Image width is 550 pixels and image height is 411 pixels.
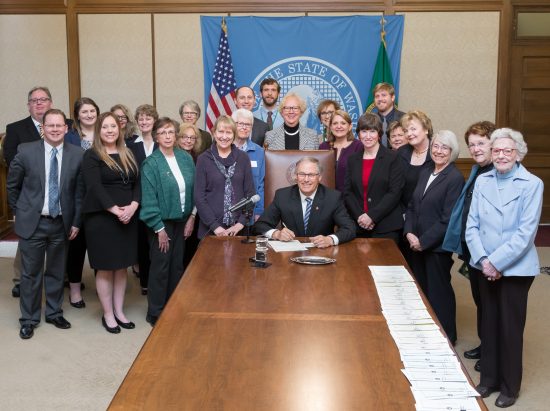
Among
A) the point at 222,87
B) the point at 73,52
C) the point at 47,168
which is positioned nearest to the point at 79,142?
the point at 47,168

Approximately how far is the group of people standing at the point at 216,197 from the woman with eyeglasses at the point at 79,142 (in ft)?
0.04

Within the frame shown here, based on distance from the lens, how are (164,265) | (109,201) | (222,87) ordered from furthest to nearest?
(222,87) → (164,265) → (109,201)

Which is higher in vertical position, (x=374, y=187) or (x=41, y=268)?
(x=374, y=187)

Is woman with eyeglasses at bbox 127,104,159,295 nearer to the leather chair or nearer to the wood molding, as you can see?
the leather chair

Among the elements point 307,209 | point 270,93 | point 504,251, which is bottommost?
point 504,251

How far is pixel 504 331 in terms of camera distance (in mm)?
3719

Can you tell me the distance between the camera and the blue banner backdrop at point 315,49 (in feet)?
25.4

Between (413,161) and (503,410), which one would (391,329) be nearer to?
(503,410)

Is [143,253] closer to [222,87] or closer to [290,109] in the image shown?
[290,109]

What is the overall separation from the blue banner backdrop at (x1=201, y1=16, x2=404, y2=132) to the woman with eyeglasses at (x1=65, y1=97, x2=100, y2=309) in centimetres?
268

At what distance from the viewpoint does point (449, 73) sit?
7977 mm

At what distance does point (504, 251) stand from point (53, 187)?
2.95 metres

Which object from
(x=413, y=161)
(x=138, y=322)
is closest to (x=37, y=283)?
(x=138, y=322)

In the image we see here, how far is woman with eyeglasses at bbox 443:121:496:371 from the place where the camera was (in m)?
4.08
